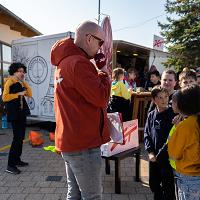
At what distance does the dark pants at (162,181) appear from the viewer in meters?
3.53

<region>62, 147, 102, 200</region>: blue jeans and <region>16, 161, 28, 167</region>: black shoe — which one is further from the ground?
<region>62, 147, 102, 200</region>: blue jeans

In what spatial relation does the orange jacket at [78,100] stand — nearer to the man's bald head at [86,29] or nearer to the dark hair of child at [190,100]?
the man's bald head at [86,29]

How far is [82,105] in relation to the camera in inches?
96.7

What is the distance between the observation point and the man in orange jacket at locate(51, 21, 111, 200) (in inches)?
94.0

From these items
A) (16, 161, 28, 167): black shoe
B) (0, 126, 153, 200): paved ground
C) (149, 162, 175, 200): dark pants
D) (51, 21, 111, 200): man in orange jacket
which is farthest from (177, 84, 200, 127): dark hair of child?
(16, 161, 28, 167): black shoe

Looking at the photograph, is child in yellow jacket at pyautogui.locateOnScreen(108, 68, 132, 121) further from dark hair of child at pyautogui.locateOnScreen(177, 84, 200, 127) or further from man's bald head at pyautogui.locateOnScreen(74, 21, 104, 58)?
man's bald head at pyautogui.locateOnScreen(74, 21, 104, 58)

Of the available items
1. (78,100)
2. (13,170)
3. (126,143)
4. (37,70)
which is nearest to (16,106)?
(13,170)

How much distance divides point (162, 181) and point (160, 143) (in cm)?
45

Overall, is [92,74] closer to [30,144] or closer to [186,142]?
[186,142]

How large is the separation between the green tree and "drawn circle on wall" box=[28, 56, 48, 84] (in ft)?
46.4

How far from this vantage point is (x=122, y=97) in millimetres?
7305

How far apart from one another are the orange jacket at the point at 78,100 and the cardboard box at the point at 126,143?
6.12 ft

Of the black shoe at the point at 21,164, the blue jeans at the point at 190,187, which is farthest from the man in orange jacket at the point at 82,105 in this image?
the black shoe at the point at 21,164

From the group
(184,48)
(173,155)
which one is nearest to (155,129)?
(173,155)
